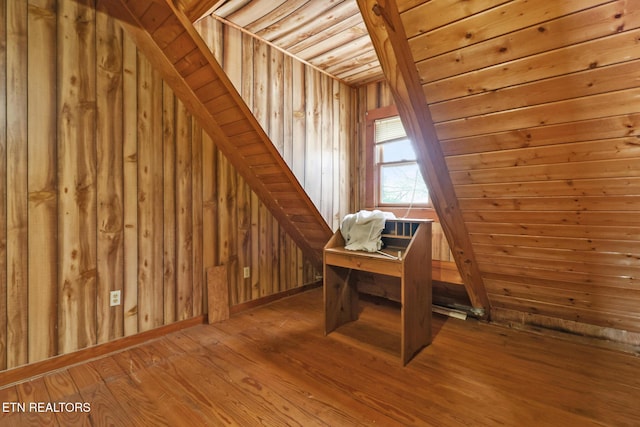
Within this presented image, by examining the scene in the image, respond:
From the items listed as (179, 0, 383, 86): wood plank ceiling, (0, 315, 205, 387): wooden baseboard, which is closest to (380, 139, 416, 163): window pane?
(179, 0, 383, 86): wood plank ceiling

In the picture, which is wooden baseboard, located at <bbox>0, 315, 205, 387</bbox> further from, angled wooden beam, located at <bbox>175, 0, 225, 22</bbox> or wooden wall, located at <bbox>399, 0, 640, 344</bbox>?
wooden wall, located at <bbox>399, 0, 640, 344</bbox>

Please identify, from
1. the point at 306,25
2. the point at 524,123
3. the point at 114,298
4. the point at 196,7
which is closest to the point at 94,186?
the point at 114,298

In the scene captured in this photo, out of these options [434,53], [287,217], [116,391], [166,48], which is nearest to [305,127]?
[287,217]

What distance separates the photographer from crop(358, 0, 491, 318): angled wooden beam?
1297 millimetres

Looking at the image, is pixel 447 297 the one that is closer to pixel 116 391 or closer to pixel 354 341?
pixel 354 341

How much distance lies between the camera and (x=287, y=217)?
311 cm

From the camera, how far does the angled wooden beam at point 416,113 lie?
1.30 metres

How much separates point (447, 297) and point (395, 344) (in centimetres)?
98

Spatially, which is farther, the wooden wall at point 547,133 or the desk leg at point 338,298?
the desk leg at point 338,298

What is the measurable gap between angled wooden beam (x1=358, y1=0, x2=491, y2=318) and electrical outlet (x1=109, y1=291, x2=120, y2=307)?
7.35ft

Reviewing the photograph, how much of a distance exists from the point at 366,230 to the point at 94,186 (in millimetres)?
1939

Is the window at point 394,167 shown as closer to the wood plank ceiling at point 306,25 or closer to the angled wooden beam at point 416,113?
the wood plank ceiling at point 306,25

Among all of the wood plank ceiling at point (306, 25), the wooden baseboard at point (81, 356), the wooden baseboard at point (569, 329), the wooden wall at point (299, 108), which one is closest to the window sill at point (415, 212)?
the wooden wall at point (299, 108)

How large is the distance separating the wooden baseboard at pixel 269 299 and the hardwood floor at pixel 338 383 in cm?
41
